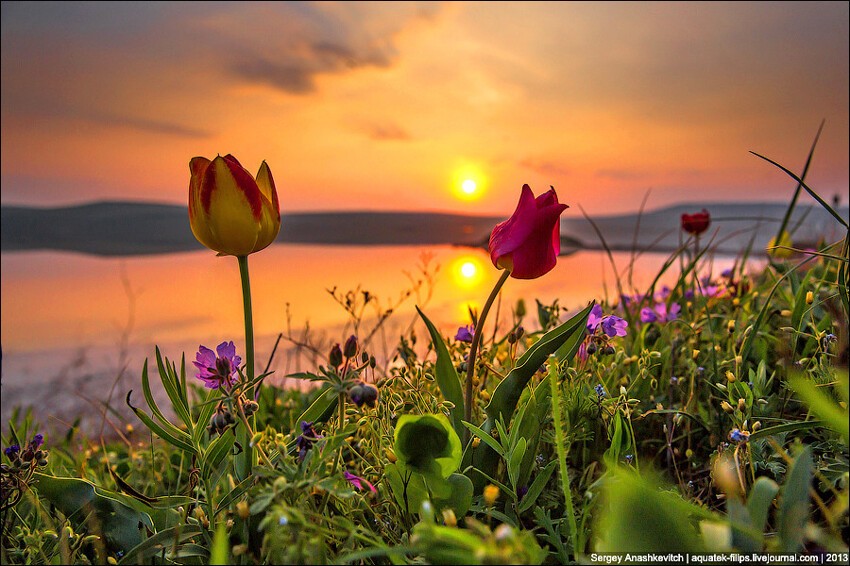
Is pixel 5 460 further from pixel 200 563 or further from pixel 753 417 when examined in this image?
pixel 753 417

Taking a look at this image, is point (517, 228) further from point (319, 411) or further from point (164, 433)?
point (164, 433)

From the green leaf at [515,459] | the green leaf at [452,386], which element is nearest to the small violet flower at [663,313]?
the green leaf at [452,386]

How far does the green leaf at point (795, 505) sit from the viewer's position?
0.86 m

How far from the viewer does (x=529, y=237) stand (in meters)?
1.36

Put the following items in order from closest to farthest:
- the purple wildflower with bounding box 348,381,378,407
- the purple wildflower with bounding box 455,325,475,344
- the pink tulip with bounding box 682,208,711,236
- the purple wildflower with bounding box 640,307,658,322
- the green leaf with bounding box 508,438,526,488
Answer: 1. the purple wildflower with bounding box 348,381,378,407
2. the green leaf with bounding box 508,438,526,488
3. the purple wildflower with bounding box 455,325,475,344
4. the purple wildflower with bounding box 640,307,658,322
5. the pink tulip with bounding box 682,208,711,236

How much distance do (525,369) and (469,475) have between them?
0.88ft

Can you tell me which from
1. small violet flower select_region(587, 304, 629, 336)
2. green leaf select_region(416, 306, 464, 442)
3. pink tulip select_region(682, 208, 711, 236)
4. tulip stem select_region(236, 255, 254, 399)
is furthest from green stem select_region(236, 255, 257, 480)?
pink tulip select_region(682, 208, 711, 236)

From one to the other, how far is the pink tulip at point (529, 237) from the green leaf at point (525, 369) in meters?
0.13

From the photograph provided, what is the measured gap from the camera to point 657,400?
1950 mm

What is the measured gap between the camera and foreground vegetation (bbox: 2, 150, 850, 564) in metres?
0.88

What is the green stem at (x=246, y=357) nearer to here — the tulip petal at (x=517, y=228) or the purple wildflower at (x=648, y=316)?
the tulip petal at (x=517, y=228)

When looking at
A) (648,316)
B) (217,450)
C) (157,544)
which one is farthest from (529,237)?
(648,316)

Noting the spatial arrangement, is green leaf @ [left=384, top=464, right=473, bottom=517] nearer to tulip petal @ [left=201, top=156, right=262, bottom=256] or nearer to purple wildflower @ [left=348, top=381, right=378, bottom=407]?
purple wildflower @ [left=348, top=381, right=378, bottom=407]

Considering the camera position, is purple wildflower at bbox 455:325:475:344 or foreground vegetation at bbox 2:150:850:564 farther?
purple wildflower at bbox 455:325:475:344
